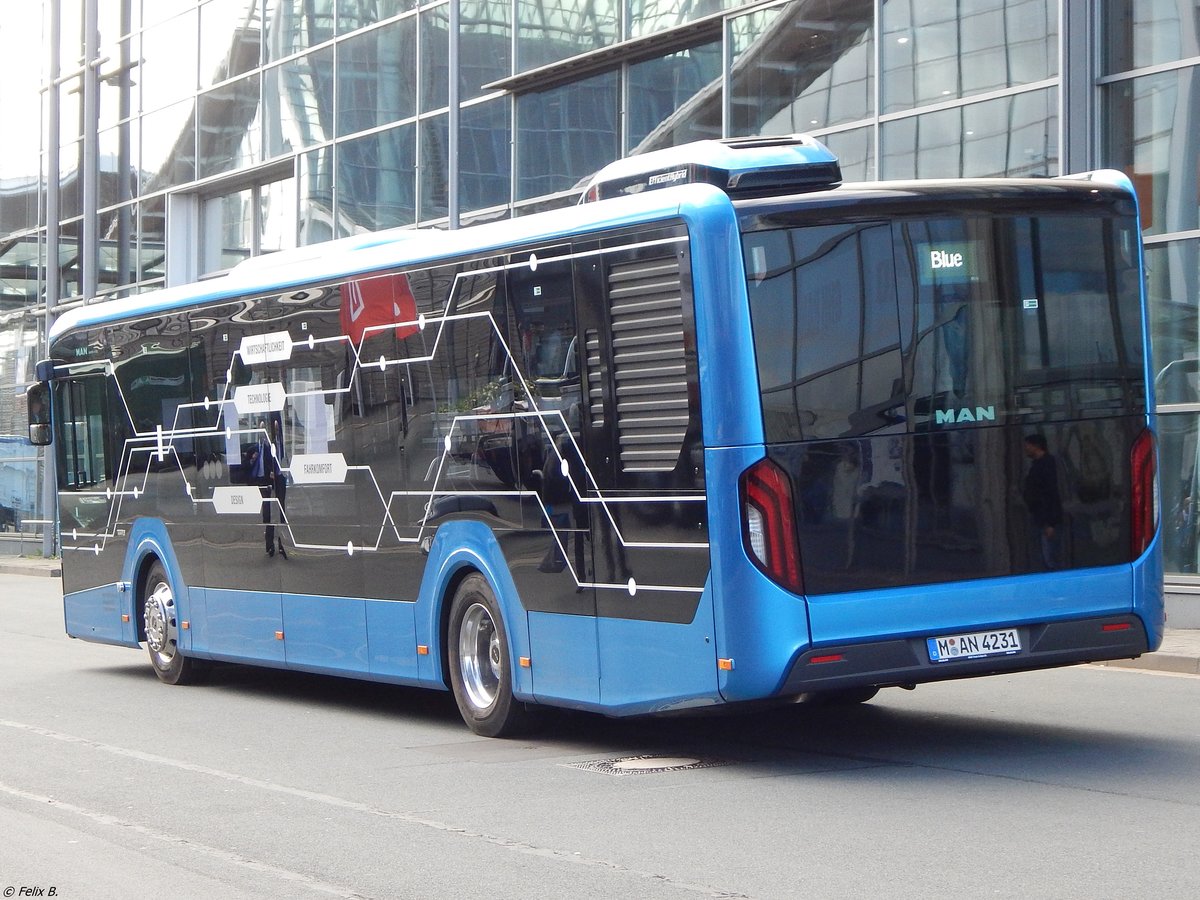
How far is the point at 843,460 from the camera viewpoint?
27.7 ft

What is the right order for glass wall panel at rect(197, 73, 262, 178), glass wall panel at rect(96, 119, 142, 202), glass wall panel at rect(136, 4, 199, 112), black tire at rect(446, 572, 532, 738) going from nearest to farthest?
black tire at rect(446, 572, 532, 738) < glass wall panel at rect(197, 73, 262, 178) < glass wall panel at rect(136, 4, 199, 112) < glass wall panel at rect(96, 119, 142, 202)

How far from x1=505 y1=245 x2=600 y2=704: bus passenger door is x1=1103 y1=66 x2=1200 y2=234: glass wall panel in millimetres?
9580

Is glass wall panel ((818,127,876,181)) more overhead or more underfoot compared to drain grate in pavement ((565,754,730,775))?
more overhead

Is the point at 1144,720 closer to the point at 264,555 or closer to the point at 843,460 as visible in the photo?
the point at 843,460

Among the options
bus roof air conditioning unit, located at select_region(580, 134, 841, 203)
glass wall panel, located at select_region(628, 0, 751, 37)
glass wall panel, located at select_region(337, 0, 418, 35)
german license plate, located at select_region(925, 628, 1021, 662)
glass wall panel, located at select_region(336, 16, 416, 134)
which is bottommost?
german license plate, located at select_region(925, 628, 1021, 662)

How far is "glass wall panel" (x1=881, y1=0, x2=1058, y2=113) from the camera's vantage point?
1759 cm

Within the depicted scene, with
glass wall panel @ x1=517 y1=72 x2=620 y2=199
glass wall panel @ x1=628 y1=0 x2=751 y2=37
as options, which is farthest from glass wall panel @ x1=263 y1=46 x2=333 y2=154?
glass wall panel @ x1=628 y1=0 x2=751 y2=37

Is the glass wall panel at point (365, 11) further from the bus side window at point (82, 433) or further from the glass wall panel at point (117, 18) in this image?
the bus side window at point (82, 433)

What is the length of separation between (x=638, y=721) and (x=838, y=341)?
12.1ft

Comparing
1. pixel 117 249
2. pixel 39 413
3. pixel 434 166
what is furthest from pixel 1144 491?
pixel 117 249

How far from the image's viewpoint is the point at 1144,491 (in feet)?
29.8

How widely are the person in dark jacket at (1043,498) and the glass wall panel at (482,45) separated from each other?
17281 millimetres

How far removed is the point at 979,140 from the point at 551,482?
33.8 ft

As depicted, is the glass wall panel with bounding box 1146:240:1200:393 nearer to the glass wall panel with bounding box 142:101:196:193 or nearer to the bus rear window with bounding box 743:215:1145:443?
the bus rear window with bounding box 743:215:1145:443
